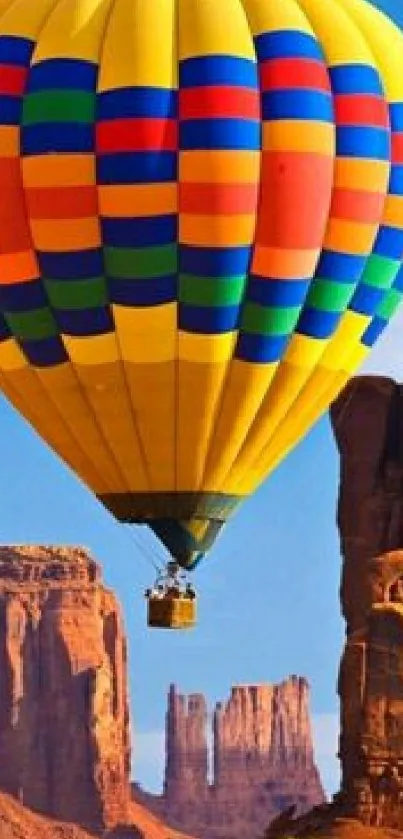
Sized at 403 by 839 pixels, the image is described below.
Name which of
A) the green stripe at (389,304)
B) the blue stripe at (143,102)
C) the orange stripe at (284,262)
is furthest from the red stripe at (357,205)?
the blue stripe at (143,102)

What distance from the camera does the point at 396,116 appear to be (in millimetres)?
54000

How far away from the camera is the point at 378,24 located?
54.4m

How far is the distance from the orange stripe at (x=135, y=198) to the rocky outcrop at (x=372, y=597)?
29.9m

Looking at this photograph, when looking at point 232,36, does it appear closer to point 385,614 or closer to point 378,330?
point 378,330

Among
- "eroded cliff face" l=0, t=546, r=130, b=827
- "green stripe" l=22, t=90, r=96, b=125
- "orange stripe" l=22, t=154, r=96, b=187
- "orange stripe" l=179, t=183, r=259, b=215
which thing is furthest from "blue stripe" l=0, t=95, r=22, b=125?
"eroded cliff face" l=0, t=546, r=130, b=827

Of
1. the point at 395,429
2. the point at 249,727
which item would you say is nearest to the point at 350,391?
the point at 395,429

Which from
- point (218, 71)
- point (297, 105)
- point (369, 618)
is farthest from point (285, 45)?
point (369, 618)

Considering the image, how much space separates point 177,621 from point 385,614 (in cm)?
3394

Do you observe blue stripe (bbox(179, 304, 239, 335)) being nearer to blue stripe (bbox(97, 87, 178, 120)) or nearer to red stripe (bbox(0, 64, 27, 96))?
blue stripe (bbox(97, 87, 178, 120))

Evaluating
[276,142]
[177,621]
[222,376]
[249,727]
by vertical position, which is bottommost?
[249,727]

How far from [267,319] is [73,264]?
3.23m

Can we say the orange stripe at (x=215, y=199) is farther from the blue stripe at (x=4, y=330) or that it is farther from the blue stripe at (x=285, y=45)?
the blue stripe at (x=4, y=330)

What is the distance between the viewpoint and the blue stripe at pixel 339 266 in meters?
53.4

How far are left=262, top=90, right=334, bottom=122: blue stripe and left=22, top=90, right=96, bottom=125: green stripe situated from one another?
273 centimetres
